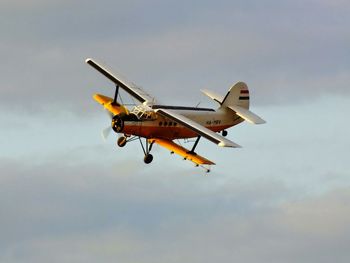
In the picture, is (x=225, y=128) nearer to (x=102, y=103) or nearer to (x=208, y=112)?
(x=208, y=112)

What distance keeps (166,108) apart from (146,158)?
3.38m

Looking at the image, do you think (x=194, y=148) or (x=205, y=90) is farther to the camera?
(x=205, y=90)

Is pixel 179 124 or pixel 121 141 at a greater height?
pixel 179 124

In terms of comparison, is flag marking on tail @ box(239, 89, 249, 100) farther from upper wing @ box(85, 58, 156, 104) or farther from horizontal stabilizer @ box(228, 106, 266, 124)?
upper wing @ box(85, 58, 156, 104)

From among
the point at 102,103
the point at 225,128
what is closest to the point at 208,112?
the point at 225,128

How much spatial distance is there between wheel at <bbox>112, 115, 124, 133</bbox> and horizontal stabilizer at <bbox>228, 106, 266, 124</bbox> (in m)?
9.29

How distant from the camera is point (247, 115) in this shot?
7375 cm

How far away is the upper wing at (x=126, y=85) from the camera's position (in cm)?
7219

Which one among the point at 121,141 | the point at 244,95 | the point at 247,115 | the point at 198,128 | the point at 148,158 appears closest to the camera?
the point at 198,128

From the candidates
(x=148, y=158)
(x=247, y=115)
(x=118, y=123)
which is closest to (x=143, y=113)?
(x=118, y=123)

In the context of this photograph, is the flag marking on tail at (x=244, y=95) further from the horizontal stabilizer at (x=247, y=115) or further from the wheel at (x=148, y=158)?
the wheel at (x=148, y=158)

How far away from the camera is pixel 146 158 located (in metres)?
69.9

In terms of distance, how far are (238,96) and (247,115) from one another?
3087 millimetres

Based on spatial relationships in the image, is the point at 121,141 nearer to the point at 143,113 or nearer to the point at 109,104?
the point at 143,113
